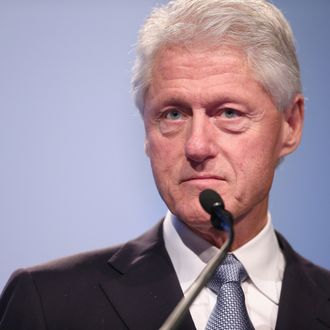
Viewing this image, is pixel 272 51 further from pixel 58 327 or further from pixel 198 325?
pixel 58 327

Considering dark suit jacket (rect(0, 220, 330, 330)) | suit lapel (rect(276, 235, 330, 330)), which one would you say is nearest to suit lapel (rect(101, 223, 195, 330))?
dark suit jacket (rect(0, 220, 330, 330))

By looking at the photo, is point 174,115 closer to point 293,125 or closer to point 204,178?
point 204,178

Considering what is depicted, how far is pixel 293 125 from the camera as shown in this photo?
183 cm

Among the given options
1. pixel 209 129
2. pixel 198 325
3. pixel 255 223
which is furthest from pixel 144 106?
pixel 198 325

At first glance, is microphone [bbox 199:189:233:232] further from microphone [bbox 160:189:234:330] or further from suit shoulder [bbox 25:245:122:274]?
suit shoulder [bbox 25:245:122:274]

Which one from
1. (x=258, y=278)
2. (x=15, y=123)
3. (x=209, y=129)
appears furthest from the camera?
(x=15, y=123)

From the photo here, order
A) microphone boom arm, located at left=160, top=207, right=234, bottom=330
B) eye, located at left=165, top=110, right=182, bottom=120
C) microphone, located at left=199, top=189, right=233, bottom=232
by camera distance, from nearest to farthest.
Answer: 1. microphone boom arm, located at left=160, top=207, right=234, bottom=330
2. microphone, located at left=199, top=189, right=233, bottom=232
3. eye, located at left=165, top=110, right=182, bottom=120

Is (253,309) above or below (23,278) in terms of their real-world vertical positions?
below

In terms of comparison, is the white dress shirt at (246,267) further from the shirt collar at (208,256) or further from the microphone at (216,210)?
the microphone at (216,210)

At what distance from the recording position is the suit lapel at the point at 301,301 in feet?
5.53

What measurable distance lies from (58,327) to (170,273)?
0.28 meters

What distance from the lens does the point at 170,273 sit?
1.71 metres

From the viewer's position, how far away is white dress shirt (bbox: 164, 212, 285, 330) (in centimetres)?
169

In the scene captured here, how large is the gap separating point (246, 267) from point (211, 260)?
551 millimetres
